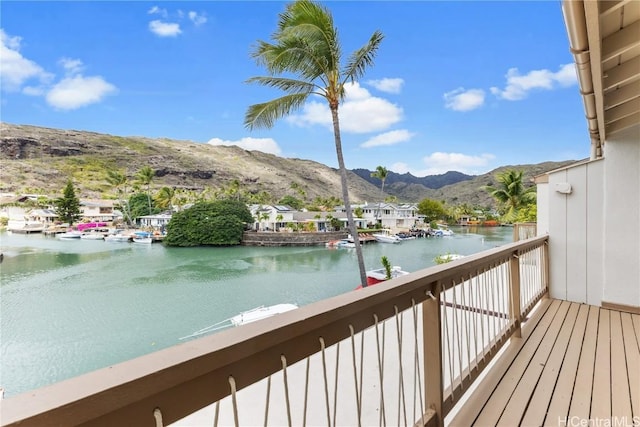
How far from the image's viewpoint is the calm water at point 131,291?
1148 centimetres

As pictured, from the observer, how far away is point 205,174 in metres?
67.4

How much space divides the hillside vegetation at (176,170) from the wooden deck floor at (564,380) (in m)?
49.7

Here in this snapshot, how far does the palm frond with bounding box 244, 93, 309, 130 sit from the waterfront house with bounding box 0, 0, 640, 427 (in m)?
6.55

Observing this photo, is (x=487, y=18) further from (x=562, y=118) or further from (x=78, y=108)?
(x=78, y=108)

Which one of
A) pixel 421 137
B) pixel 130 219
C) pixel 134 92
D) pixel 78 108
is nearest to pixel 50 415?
pixel 130 219

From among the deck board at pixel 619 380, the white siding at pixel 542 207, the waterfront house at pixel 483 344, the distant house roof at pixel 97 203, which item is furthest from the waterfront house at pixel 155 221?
the deck board at pixel 619 380

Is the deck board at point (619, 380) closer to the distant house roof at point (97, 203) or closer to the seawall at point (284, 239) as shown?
the seawall at point (284, 239)

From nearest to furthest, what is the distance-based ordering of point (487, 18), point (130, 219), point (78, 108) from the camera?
point (487, 18) → point (130, 219) → point (78, 108)

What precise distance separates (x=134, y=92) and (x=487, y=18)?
6556 cm

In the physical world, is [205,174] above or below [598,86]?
above

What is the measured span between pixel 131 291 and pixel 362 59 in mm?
16353

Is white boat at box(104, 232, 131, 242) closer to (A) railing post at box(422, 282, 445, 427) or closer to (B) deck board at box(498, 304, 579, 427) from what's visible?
(B) deck board at box(498, 304, 579, 427)

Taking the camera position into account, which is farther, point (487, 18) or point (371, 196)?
point (371, 196)

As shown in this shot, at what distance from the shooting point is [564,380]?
78.7 inches
